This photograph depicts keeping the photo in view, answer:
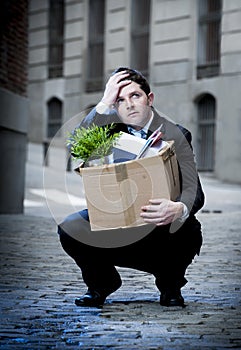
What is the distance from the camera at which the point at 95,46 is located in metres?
30.1

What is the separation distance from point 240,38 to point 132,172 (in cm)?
2037

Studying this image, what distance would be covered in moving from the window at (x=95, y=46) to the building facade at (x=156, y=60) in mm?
36

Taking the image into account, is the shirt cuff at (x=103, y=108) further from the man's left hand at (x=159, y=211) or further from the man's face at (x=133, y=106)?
the man's left hand at (x=159, y=211)

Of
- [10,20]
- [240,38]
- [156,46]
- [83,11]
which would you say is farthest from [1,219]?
[83,11]

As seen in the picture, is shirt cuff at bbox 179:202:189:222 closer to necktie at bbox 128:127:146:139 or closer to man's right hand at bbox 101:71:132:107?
necktie at bbox 128:127:146:139

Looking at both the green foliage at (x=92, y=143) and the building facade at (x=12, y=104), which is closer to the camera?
the green foliage at (x=92, y=143)

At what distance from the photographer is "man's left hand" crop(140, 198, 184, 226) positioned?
467cm

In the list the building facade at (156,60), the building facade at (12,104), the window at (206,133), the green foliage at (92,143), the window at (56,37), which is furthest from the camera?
the window at (56,37)

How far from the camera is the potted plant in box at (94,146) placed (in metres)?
4.73

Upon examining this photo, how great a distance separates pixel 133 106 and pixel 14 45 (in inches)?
369

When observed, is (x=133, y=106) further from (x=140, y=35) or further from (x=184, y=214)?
(x=140, y=35)

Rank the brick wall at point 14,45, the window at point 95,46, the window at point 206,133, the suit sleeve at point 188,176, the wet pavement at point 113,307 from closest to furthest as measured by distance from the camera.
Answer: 1. the wet pavement at point 113,307
2. the suit sleeve at point 188,176
3. the brick wall at point 14,45
4. the window at point 206,133
5. the window at point 95,46

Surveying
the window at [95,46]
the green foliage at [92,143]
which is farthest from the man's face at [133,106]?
the window at [95,46]

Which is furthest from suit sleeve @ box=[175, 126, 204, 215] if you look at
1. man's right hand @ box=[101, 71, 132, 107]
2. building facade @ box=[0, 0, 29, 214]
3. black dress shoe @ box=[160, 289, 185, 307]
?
building facade @ box=[0, 0, 29, 214]
